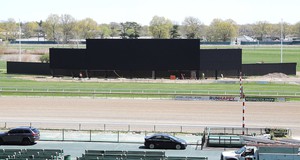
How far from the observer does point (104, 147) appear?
29609 mm

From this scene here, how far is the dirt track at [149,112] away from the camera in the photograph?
38875 millimetres

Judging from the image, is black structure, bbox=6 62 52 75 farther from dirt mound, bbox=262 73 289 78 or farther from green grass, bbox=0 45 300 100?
dirt mound, bbox=262 73 289 78

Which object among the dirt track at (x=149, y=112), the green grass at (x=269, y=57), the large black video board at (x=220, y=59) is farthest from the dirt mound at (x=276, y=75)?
the dirt track at (x=149, y=112)

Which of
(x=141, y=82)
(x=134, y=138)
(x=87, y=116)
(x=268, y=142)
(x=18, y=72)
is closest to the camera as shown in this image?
(x=268, y=142)

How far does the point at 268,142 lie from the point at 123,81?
131 ft

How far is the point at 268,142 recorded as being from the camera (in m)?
27.8

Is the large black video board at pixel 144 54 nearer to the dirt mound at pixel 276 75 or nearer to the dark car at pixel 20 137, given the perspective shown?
the dirt mound at pixel 276 75

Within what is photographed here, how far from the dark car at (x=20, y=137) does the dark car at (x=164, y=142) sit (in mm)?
6025

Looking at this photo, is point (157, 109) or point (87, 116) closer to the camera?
point (87, 116)

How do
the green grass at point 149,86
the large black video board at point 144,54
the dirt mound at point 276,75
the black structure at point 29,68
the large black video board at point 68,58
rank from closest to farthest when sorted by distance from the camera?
the green grass at point 149,86 < the large black video board at point 144,54 < the large black video board at point 68,58 < the dirt mound at point 276,75 < the black structure at point 29,68

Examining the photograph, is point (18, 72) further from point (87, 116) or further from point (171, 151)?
point (171, 151)

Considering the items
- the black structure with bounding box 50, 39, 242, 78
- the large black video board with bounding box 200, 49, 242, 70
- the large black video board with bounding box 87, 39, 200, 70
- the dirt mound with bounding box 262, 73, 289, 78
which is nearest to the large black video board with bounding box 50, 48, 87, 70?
the black structure with bounding box 50, 39, 242, 78

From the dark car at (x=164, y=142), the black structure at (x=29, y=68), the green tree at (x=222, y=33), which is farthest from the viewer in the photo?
the green tree at (x=222, y=33)

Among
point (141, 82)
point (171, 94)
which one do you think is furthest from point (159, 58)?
point (171, 94)
